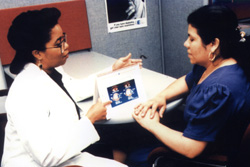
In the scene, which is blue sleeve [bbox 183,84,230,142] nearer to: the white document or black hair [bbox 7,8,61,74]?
the white document

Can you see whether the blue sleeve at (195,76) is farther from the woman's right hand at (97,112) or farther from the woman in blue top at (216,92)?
the woman's right hand at (97,112)

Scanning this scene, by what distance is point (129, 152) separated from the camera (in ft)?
3.63

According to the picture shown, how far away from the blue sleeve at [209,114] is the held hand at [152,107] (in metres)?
0.18

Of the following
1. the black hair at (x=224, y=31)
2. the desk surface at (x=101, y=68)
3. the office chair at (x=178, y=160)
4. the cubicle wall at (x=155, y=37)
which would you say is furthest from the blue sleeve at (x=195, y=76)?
the cubicle wall at (x=155, y=37)

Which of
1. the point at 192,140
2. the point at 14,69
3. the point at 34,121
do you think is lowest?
the point at 192,140

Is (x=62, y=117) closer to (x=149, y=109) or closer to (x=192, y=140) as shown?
(x=149, y=109)

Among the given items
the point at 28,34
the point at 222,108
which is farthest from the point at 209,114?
the point at 28,34

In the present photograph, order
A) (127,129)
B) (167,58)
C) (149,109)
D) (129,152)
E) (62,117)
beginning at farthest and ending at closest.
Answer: (167,58), (127,129), (129,152), (149,109), (62,117)

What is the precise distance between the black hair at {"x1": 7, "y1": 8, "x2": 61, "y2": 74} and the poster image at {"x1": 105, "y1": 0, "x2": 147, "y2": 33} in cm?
109

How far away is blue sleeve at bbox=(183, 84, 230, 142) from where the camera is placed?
742 millimetres

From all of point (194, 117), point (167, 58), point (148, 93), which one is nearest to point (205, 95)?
point (194, 117)

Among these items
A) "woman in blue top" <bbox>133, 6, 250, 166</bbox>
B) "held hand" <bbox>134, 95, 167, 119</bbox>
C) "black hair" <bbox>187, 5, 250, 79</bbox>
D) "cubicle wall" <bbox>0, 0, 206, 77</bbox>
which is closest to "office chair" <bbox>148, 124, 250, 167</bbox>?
"woman in blue top" <bbox>133, 6, 250, 166</bbox>

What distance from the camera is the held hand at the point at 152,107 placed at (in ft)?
3.11

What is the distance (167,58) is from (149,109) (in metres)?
1.41
